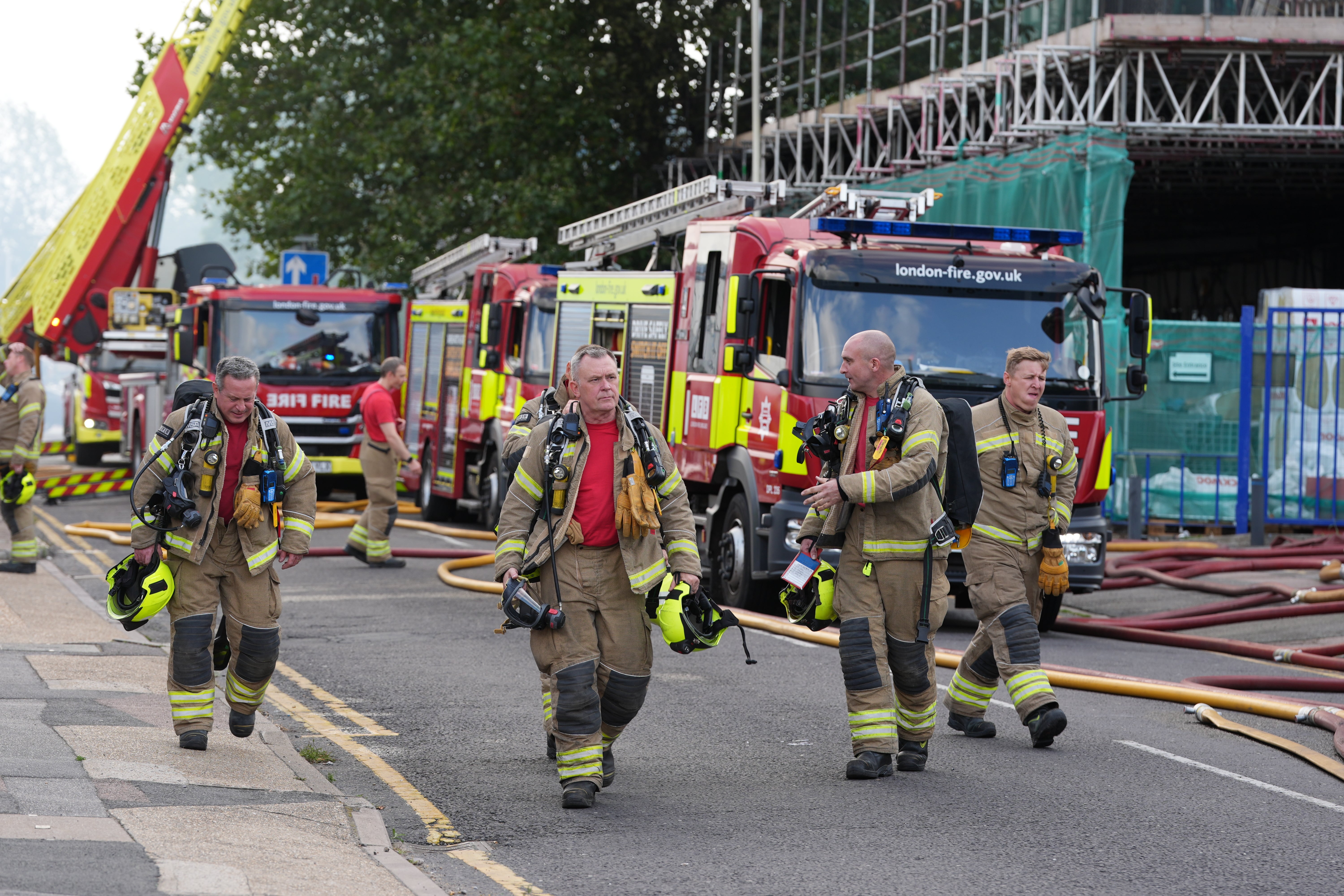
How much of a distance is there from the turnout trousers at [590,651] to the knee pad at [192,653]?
5.20 ft

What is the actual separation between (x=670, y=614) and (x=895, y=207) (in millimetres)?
8256

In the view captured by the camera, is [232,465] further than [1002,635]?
No

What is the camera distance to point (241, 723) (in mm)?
7773

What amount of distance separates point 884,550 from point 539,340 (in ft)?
37.5

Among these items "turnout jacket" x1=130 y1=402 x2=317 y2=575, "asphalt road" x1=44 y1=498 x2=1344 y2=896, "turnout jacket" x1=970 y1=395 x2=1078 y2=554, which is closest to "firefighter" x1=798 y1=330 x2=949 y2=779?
"asphalt road" x1=44 y1=498 x2=1344 y2=896

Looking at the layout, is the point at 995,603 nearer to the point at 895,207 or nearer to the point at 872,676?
the point at 872,676

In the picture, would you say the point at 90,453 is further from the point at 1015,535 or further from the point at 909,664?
the point at 909,664

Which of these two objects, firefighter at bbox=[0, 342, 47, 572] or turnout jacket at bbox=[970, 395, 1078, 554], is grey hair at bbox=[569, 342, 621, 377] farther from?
firefighter at bbox=[0, 342, 47, 572]

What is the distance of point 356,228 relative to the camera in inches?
1304

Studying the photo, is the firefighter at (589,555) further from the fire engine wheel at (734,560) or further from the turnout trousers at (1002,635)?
the fire engine wheel at (734,560)

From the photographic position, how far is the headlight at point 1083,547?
1249 cm

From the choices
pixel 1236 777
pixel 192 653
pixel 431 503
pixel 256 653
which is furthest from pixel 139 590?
pixel 431 503

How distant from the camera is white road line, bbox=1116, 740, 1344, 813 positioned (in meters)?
7.20

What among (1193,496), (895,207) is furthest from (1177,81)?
(895,207)
